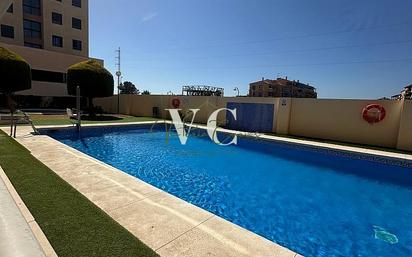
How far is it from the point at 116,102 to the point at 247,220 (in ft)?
76.1

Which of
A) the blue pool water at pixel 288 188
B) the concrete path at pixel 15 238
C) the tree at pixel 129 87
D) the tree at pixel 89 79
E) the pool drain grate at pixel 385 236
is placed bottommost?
the pool drain grate at pixel 385 236

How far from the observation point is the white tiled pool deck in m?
3.05

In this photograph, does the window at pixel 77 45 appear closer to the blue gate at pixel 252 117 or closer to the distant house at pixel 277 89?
the blue gate at pixel 252 117

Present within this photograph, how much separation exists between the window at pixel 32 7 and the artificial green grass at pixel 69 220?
2938cm

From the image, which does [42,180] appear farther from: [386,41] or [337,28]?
[386,41]

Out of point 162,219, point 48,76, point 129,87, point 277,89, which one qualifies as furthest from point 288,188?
point 277,89

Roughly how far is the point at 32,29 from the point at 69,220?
31.9 m

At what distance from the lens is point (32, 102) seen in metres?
23.9

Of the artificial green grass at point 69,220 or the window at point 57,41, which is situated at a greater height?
the window at point 57,41

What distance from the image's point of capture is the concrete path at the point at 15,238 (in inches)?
84.0

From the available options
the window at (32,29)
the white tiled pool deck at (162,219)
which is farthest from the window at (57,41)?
the white tiled pool deck at (162,219)

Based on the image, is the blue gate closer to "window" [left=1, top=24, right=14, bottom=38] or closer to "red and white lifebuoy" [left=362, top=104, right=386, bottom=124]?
"red and white lifebuoy" [left=362, top=104, right=386, bottom=124]

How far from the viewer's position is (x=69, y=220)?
11.0ft

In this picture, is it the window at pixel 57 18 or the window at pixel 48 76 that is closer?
the window at pixel 48 76
